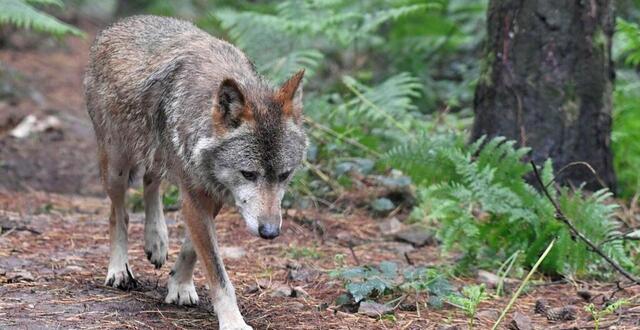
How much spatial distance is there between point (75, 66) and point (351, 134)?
8.87 meters

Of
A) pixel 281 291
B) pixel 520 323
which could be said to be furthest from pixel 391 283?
pixel 520 323

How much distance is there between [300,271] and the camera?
6.30 m

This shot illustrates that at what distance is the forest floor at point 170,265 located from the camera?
17.0 feet

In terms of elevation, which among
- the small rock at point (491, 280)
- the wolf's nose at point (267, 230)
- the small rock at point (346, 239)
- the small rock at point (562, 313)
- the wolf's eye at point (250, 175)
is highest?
the wolf's eye at point (250, 175)

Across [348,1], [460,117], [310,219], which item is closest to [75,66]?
[348,1]

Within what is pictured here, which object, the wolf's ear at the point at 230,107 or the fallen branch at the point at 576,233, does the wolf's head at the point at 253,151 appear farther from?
the fallen branch at the point at 576,233

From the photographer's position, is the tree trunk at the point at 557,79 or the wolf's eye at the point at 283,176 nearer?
the wolf's eye at the point at 283,176

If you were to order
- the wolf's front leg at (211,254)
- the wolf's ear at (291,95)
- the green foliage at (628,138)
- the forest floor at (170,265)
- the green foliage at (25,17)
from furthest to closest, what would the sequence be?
the green foliage at (628,138), the green foliage at (25,17), the forest floor at (170,265), the wolf's ear at (291,95), the wolf's front leg at (211,254)

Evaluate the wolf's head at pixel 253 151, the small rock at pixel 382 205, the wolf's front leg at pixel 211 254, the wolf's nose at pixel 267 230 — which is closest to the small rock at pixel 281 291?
the wolf's front leg at pixel 211 254

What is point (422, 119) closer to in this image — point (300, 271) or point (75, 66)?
point (300, 271)

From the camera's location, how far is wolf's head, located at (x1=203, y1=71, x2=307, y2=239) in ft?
16.0

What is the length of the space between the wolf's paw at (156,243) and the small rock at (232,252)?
2.45 ft

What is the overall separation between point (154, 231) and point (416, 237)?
7.77 ft

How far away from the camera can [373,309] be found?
5.36 metres
